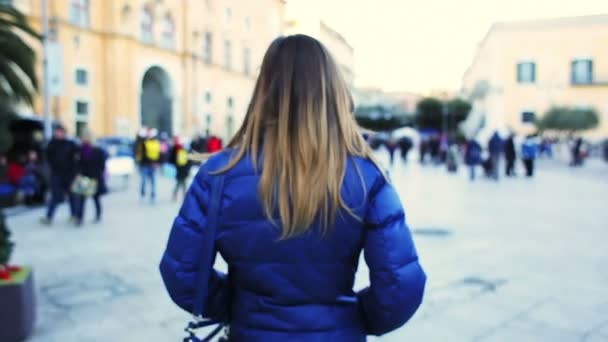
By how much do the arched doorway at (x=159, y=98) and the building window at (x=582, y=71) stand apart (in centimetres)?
3089

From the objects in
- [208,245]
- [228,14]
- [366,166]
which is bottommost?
[208,245]

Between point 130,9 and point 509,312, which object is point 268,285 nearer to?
A: point 509,312

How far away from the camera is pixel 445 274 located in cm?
534

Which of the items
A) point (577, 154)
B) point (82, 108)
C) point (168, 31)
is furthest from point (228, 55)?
point (577, 154)

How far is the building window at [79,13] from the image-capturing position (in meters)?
27.2

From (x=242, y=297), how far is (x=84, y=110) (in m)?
29.4

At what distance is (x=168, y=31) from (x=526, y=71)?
2825 cm

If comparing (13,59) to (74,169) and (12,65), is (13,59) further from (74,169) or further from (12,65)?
(74,169)

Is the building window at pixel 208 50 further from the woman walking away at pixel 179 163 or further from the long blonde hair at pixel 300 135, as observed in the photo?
the long blonde hair at pixel 300 135

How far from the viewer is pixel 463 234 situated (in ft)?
24.8

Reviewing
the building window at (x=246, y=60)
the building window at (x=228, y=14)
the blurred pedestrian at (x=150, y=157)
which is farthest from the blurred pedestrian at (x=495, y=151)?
the building window at (x=246, y=60)

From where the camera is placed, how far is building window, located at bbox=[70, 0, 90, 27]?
27172 mm

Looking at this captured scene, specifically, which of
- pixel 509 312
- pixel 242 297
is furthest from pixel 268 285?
pixel 509 312

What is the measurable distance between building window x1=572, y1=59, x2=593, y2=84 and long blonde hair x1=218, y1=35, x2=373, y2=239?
152ft
